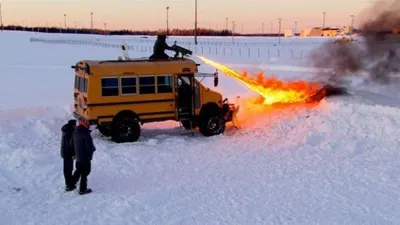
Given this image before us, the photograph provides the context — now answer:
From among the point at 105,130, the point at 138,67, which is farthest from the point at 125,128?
the point at 138,67

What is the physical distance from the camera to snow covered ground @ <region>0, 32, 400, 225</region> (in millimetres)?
9383

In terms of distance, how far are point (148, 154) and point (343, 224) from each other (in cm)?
642

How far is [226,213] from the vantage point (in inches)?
367

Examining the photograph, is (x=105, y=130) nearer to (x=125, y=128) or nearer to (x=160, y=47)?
(x=125, y=128)

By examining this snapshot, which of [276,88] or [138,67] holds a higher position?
[138,67]

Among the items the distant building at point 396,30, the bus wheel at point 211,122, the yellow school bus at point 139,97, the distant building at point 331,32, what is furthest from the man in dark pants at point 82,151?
the distant building at point 331,32

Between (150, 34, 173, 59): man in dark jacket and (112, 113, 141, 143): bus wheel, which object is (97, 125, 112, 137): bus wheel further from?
(150, 34, 173, 59): man in dark jacket

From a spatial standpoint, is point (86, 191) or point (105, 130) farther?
point (105, 130)

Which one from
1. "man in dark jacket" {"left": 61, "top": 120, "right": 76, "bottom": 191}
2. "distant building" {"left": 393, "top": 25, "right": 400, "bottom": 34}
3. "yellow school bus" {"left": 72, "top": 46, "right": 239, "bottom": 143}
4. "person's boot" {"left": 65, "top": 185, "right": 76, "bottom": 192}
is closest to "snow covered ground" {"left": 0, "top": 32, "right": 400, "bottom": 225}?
"person's boot" {"left": 65, "top": 185, "right": 76, "bottom": 192}

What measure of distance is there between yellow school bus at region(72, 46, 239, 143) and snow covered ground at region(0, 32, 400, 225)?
0.63 m

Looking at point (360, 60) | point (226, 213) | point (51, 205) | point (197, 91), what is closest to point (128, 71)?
point (197, 91)

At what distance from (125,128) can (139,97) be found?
41.7 inches

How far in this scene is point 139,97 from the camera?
15.7m

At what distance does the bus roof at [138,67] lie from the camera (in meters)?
15.1
